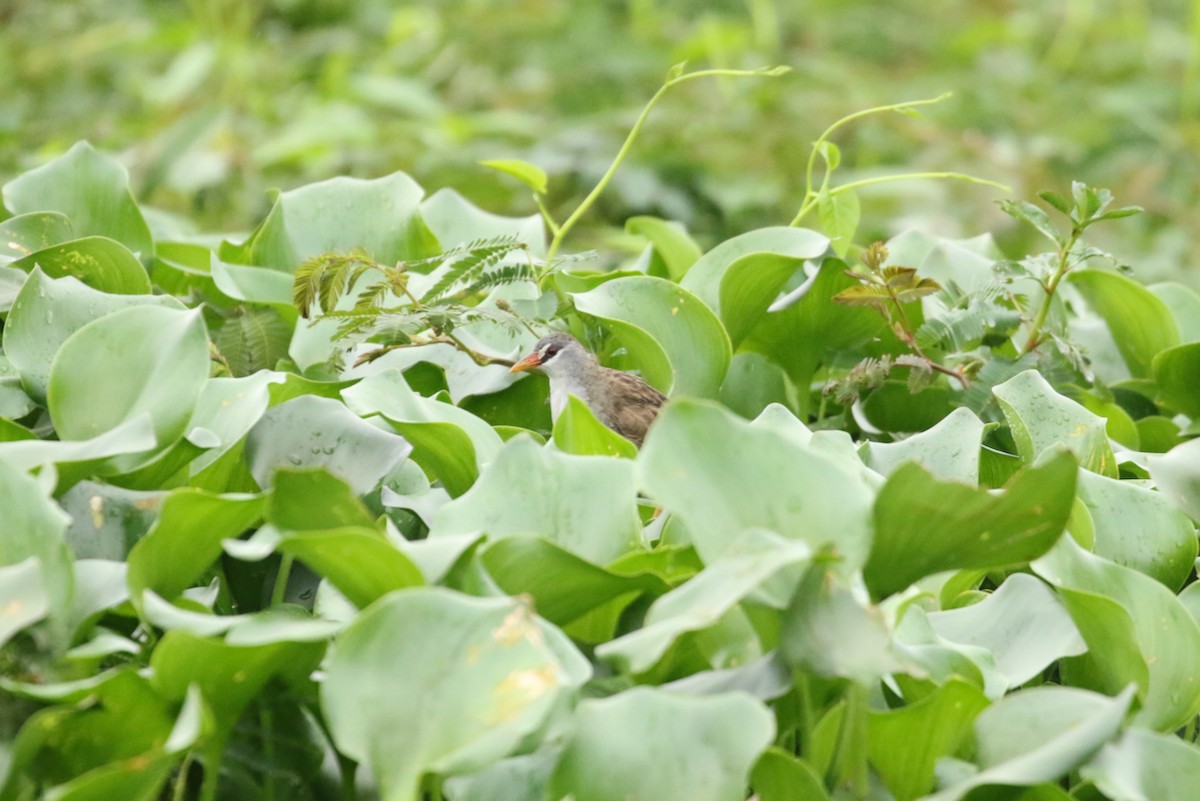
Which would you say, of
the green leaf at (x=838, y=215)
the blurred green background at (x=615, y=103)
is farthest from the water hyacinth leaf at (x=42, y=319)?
the blurred green background at (x=615, y=103)

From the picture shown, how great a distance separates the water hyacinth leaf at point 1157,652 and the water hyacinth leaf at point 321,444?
658mm

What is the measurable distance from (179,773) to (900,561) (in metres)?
0.63

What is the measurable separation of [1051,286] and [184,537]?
4.06 ft

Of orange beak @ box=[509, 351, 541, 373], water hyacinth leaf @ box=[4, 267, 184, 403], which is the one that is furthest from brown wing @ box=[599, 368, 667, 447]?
water hyacinth leaf @ box=[4, 267, 184, 403]

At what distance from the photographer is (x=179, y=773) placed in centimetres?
123

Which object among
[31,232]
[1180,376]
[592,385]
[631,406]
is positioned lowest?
[631,406]

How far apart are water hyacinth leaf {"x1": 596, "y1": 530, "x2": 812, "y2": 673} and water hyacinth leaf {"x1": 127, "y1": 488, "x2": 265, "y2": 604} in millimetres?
351

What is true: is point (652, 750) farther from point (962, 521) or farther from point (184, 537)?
point (184, 537)

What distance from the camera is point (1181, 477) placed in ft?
4.96

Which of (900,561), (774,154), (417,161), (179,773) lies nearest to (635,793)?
(900,561)

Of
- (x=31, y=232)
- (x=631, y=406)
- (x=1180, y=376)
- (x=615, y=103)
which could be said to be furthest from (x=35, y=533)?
(x=615, y=103)

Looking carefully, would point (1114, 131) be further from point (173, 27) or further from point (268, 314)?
point (268, 314)

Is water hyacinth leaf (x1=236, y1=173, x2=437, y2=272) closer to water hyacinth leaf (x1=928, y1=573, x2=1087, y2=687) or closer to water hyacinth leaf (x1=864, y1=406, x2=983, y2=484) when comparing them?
water hyacinth leaf (x1=864, y1=406, x2=983, y2=484)

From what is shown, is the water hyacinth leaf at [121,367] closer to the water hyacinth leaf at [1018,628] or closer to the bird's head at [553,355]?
the bird's head at [553,355]
